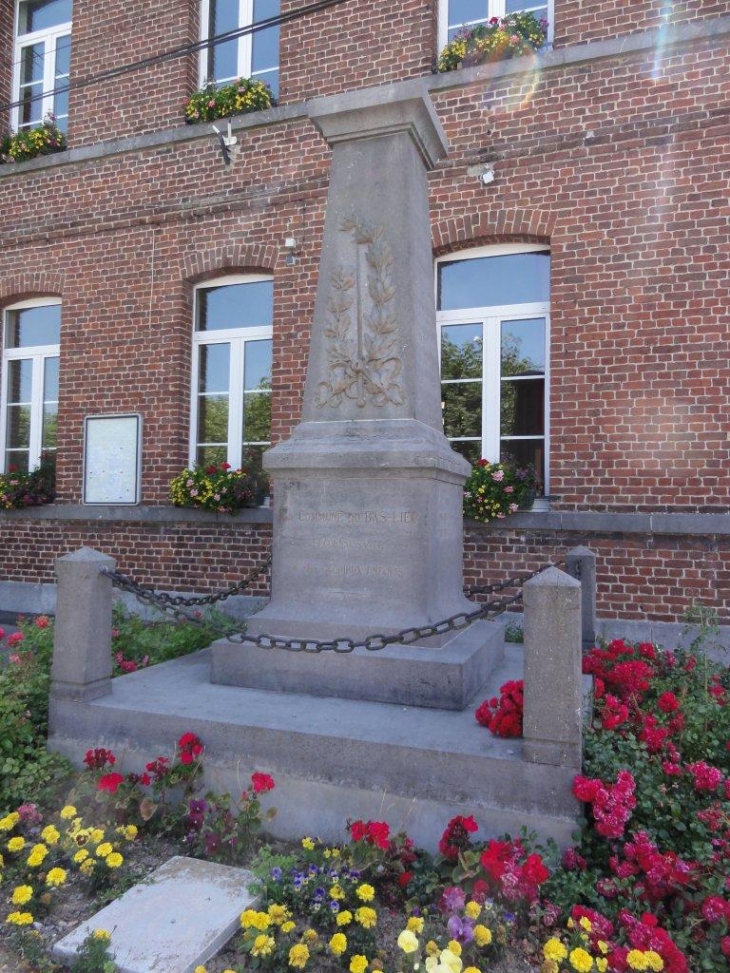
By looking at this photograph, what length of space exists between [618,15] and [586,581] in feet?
18.1

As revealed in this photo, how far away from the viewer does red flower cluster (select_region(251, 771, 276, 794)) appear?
117 inches

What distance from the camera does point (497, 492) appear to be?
266 inches

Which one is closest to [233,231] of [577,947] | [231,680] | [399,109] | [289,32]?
[289,32]

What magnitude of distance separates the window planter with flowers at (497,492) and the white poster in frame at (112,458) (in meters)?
4.05

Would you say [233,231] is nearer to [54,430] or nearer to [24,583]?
[54,430]

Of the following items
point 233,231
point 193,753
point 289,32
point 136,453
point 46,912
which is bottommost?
point 46,912

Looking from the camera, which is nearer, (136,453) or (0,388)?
(136,453)

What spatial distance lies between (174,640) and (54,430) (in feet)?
17.7

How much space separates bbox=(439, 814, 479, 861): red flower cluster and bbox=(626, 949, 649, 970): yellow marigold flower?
2.27 feet

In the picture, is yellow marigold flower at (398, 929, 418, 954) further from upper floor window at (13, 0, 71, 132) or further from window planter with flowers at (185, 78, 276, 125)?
upper floor window at (13, 0, 71, 132)

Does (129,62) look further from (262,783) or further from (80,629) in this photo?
(262,783)

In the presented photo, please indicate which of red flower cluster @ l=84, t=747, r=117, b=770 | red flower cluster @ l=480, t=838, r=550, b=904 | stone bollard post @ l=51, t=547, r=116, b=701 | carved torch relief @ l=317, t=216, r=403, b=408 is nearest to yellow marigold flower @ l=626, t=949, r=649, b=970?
red flower cluster @ l=480, t=838, r=550, b=904

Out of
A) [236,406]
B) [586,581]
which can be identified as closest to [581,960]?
[586,581]

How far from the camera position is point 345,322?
4.47m
